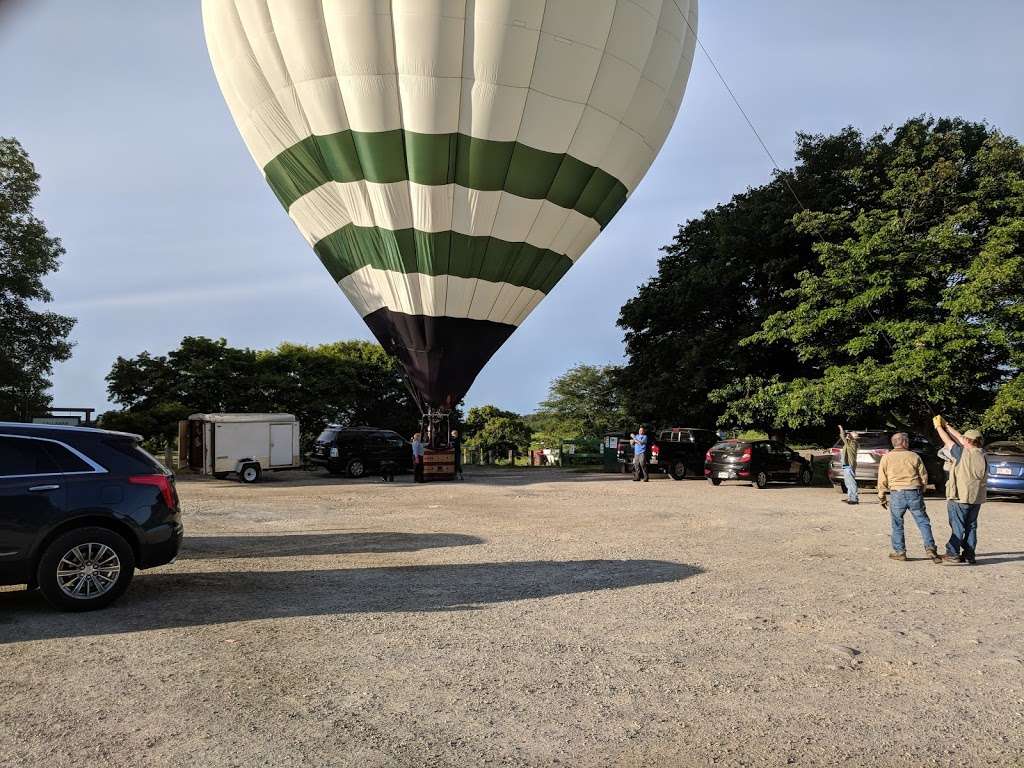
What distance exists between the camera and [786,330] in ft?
84.6

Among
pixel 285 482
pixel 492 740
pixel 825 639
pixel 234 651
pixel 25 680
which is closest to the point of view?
pixel 492 740

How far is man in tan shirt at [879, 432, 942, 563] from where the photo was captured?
9.55 metres

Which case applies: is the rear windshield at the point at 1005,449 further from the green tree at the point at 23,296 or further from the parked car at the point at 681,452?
the green tree at the point at 23,296

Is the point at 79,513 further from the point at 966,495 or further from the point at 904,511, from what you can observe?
the point at 966,495

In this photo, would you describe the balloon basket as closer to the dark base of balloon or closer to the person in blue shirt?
the dark base of balloon

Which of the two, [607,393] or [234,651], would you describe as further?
[607,393]

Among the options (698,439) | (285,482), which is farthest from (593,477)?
(285,482)

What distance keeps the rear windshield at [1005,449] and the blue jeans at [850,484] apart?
153 inches

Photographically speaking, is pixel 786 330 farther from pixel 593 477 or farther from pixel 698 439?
pixel 593 477

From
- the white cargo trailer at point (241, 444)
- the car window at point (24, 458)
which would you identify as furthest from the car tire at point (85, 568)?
the white cargo trailer at point (241, 444)

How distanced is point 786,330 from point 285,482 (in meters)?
17.0

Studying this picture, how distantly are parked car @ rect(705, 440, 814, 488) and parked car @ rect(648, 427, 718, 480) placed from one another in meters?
3.07

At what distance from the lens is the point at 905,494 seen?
9.62m

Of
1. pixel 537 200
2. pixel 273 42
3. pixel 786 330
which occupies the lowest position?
pixel 786 330
